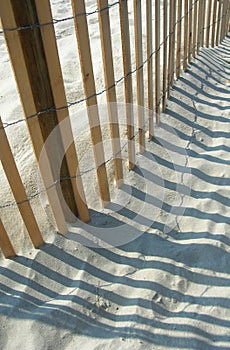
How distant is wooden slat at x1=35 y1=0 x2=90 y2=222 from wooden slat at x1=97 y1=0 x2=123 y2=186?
0.37m

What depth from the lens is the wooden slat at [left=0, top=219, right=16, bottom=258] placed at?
2.29 meters

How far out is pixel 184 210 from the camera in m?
2.72

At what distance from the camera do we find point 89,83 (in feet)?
7.09

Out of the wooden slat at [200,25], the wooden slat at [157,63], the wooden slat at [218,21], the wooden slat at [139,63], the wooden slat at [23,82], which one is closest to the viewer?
the wooden slat at [23,82]

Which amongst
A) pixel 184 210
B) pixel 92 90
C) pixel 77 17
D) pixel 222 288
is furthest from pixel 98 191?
pixel 77 17

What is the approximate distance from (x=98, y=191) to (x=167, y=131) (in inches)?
42.5

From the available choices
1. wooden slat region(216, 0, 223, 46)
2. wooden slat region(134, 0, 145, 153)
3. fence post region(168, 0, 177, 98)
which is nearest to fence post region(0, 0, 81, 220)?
wooden slat region(134, 0, 145, 153)

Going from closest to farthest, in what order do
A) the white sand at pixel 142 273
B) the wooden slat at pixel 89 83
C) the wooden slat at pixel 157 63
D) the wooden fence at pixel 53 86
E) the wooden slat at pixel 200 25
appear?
the wooden fence at pixel 53 86
the wooden slat at pixel 89 83
the white sand at pixel 142 273
the wooden slat at pixel 157 63
the wooden slat at pixel 200 25

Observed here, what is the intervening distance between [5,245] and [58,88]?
3.74 ft

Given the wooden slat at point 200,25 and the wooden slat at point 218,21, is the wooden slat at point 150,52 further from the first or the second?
the wooden slat at point 218,21

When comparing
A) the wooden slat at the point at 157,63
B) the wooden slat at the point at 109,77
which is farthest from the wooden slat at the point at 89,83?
the wooden slat at the point at 157,63

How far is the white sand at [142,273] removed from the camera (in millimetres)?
2029

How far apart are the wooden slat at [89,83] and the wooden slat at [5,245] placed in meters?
0.78

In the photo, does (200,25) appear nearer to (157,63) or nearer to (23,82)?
(157,63)
